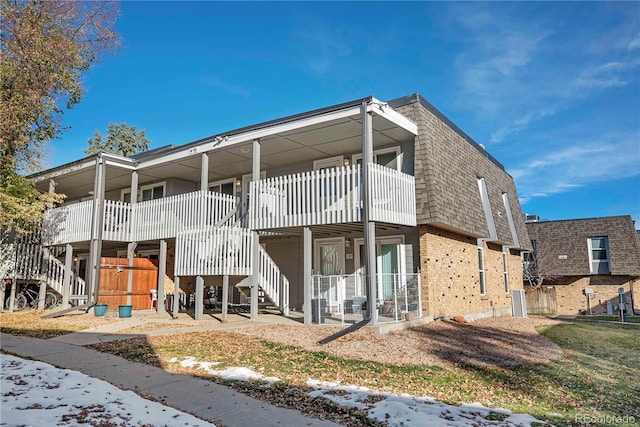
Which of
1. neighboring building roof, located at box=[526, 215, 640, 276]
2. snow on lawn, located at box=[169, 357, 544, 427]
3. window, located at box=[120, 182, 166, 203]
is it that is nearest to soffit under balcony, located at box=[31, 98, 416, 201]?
window, located at box=[120, 182, 166, 203]

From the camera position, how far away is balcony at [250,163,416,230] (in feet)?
36.2

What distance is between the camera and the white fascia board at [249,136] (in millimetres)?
11453

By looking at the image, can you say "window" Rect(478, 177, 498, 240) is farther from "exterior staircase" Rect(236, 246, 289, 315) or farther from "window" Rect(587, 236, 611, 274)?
"window" Rect(587, 236, 611, 274)

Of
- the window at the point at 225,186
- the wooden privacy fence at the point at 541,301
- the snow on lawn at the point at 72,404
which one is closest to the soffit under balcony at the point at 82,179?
the window at the point at 225,186

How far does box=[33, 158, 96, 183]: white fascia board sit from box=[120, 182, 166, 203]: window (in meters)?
3.41

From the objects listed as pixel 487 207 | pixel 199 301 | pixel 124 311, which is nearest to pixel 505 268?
pixel 487 207

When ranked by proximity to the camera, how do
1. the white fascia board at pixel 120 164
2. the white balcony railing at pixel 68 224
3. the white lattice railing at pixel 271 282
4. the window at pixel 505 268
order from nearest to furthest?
the white lattice railing at pixel 271 282
the white balcony railing at pixel 68 224
the white fascia board at pixel 120 164
the window at pixel 505 268

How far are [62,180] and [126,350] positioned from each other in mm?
14522

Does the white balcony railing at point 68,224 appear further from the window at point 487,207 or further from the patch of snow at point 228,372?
the window at point 487,207

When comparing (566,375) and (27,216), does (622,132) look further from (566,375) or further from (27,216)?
(27,216)

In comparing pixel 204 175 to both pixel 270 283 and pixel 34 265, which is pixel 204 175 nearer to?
pixel 270 283

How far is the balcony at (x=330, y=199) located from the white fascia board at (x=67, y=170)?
7.67 m

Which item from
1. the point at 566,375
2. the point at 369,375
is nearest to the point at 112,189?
the point at 369,375

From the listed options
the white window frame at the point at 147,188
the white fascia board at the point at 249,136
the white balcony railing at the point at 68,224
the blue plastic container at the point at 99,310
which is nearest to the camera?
the white fascia board at the point at 249,136
